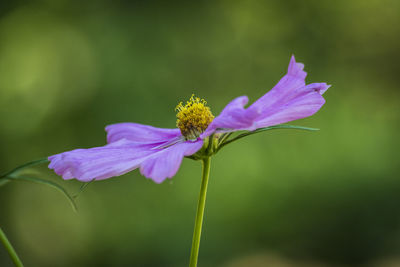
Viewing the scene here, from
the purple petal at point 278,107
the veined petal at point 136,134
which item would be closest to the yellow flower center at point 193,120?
the veined petal at point 136,134

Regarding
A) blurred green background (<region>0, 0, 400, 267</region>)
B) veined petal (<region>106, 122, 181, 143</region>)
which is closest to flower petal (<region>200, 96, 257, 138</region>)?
veined petal (<region>106, 122, 181, 143</region>)

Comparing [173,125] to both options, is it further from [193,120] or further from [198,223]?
[198,223]

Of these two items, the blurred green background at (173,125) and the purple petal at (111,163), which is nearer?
the purple petal at (111,163)

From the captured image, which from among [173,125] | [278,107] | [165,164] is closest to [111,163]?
[165,164]

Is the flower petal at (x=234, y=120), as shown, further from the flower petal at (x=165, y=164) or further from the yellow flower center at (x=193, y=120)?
the yellow flower center at (x=193, y=120)

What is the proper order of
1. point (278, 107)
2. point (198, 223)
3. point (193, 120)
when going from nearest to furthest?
point (198, 223), point (278, 107), point (193, 120)

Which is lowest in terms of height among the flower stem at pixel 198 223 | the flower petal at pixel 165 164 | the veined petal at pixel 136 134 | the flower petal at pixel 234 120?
the flower stem at pixel 198 223
